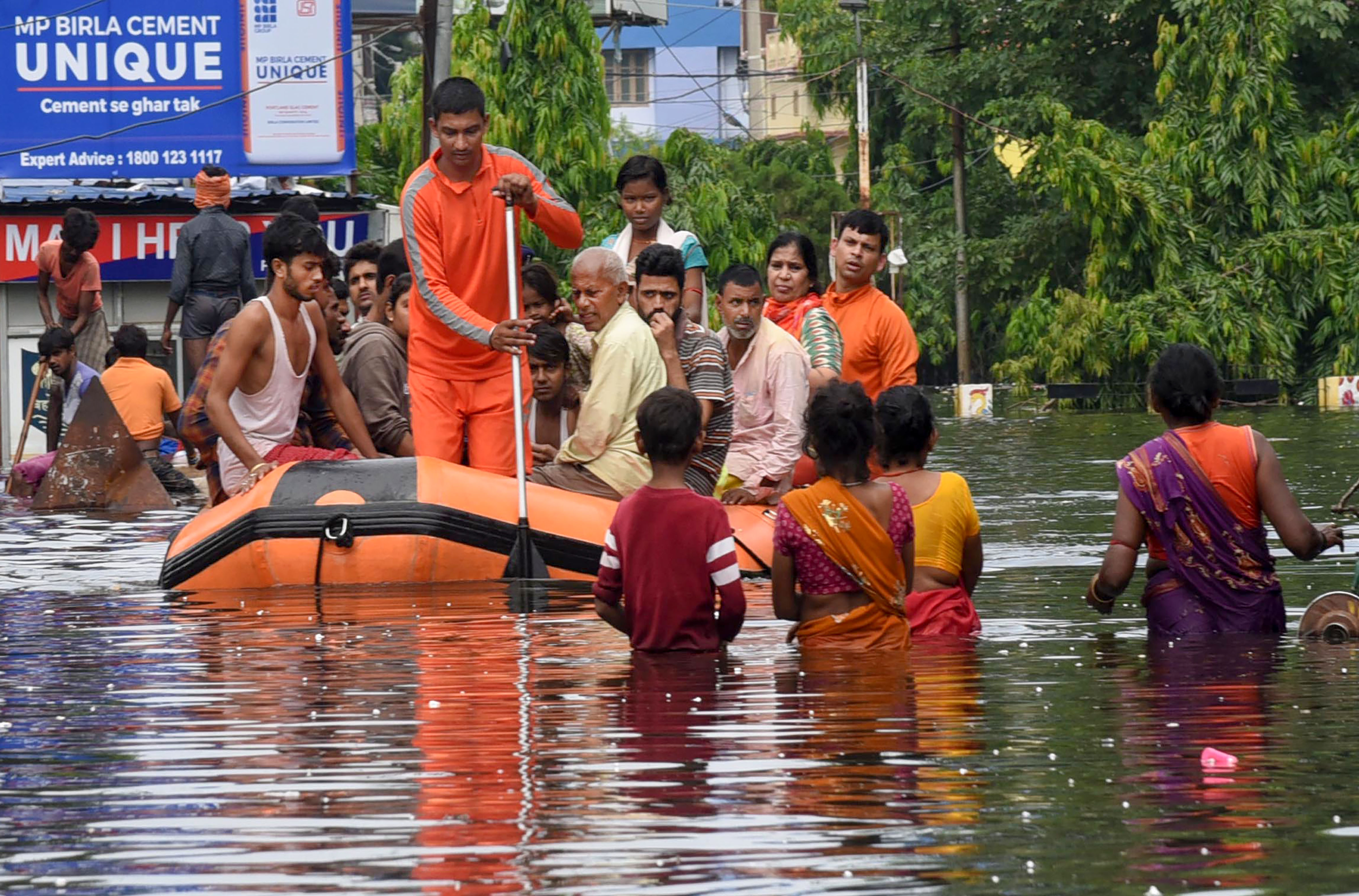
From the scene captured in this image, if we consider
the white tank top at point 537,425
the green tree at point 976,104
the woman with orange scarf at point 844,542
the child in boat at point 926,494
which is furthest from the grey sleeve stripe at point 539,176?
the green tree at point 976,104

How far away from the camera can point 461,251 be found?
11.8 meters

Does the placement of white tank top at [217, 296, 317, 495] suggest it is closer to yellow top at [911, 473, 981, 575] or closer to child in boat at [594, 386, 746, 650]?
child in boat at [594, 386, 746, 650]

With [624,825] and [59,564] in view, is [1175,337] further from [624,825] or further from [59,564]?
[624,825]

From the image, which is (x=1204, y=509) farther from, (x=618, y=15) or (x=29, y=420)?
(x=618, y=15)

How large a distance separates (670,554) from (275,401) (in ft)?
12.3

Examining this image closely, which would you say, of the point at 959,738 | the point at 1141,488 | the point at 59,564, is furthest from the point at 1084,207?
the point at 959,738

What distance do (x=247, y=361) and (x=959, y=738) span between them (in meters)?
5.42

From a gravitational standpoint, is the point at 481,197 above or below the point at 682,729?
above

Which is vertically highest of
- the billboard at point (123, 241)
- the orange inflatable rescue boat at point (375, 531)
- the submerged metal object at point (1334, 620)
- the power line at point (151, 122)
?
the power line at point (151, 122)

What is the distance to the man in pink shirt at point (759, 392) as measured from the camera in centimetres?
1195

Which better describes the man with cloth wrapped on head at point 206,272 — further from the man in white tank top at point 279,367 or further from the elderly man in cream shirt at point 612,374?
the elderly man in cream shirt at point 612,374

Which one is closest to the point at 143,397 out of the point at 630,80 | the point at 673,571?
the point at 673,571

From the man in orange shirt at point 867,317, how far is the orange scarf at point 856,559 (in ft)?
12.2

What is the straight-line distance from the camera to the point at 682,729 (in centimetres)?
693
